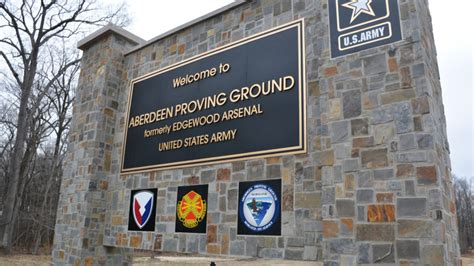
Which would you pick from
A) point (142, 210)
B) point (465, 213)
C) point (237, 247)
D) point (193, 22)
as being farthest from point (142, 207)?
point (465, 213)

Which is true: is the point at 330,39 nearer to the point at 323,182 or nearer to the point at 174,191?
the point at 323,182

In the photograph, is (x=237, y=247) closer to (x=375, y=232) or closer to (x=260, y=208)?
(x=260, y=208)

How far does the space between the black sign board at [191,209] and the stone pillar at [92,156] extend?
2171 millimetres

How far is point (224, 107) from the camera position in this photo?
19.6 feet

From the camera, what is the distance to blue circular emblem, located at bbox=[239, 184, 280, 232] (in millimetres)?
4883

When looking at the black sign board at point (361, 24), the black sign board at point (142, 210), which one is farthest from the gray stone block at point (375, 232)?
the black sign board at point (142, 210)

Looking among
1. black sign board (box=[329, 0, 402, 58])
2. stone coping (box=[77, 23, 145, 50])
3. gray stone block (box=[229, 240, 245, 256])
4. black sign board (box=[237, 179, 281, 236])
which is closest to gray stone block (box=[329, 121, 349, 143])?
black sign board (box=[329, 0, 402, 58])

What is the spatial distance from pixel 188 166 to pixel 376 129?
3231 millimetres

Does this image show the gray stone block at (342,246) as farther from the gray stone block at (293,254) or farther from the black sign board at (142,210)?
the black sign board at (142,210)

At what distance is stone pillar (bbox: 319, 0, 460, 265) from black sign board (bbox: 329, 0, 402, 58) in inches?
3.9

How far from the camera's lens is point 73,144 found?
26.8 feet

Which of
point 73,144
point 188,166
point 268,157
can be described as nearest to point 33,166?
point 73,144

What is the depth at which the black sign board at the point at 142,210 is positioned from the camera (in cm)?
640

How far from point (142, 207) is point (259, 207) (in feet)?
8.50
